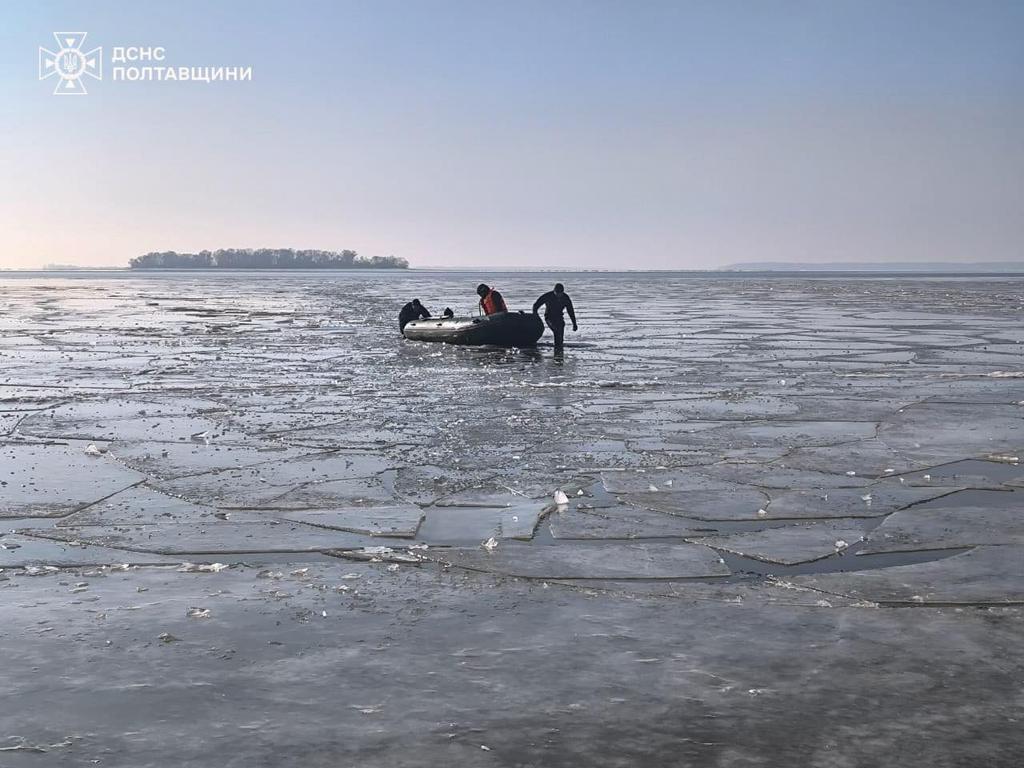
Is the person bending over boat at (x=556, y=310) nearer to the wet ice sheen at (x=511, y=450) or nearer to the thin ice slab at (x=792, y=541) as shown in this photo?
the wet ice sheen at (x=511, y=450)

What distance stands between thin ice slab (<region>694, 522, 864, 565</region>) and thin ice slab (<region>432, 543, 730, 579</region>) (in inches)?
8.5

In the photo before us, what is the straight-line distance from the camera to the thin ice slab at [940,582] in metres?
5.10

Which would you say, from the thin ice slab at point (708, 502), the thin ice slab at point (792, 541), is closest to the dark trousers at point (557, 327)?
the thin ice slab at point (708, 502)

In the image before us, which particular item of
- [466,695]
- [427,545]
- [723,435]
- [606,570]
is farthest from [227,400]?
[466,695]

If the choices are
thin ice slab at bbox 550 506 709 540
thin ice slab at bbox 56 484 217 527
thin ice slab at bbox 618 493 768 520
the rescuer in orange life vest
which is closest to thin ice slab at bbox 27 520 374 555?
thin ice slab at bbox 56 484 217 527

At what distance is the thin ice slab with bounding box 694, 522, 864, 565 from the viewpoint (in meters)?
5.91

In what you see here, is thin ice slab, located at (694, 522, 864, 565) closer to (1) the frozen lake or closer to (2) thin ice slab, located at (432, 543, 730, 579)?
(1) the frozen lake

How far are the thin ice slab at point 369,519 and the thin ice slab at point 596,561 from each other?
2.07ft

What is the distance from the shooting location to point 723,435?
1016cm

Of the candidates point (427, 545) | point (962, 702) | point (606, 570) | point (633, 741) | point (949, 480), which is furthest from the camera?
point (949, 480)

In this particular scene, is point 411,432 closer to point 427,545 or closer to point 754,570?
point 427,545

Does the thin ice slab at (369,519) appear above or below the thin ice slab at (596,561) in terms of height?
below

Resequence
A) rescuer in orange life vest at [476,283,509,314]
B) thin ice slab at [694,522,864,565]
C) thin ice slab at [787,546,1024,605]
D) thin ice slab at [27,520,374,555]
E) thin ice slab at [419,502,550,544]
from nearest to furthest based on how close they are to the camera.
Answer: thin ice slab at [787,546,1024,605] < thin ice slab at [694,522,864,565] < thin ice slab at [27,520,374,555] < thin ice slab at [419,502,550,544] < rescuer in orange life vest at [476,283,509,314]

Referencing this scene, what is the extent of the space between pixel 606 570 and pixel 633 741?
2138mm
